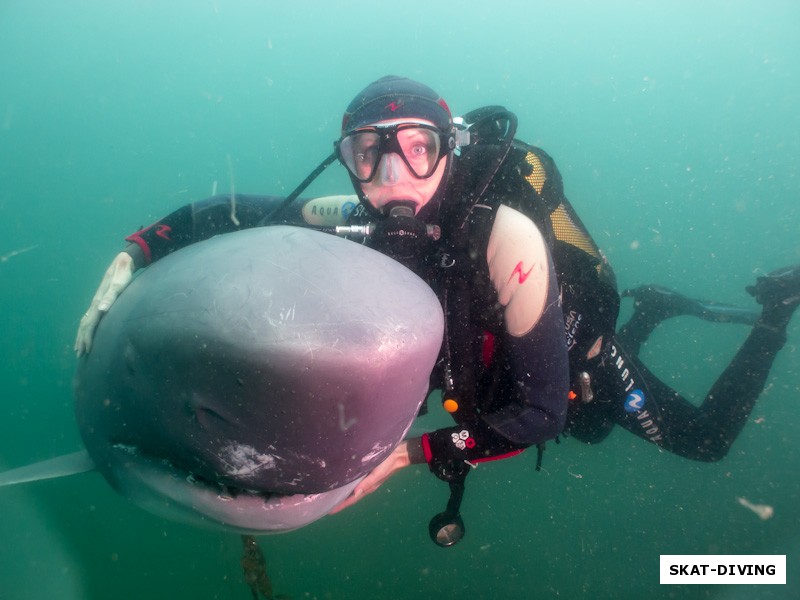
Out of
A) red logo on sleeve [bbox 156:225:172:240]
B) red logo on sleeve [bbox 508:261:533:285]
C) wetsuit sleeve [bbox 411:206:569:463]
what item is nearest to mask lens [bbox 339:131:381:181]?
wetsuit sleeve [bbox 411:206:569:463]

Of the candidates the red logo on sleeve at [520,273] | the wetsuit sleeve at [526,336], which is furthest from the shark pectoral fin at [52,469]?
the red logo on sleeve at [520,273]

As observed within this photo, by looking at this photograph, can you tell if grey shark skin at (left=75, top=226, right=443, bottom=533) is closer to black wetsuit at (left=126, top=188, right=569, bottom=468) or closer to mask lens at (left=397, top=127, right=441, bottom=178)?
black wetsuit at (left=126, top=188, right=569, bottom=468)

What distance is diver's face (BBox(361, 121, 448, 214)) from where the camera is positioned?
8.97 ft

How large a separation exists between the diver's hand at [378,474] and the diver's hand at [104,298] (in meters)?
1.56

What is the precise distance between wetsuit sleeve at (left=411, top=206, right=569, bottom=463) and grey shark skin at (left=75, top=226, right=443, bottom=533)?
1.21 m

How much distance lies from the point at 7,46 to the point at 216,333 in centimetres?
8251

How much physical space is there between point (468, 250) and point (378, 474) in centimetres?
157

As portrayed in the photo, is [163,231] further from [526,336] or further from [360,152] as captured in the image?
[526,336]

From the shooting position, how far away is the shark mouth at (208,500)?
1337mm

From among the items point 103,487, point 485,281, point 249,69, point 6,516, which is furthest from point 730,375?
point 249,69

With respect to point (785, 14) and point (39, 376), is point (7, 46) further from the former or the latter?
point (785, 14)

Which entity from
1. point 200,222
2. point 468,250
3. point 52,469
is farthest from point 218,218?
point 468,250

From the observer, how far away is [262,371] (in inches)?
40.5

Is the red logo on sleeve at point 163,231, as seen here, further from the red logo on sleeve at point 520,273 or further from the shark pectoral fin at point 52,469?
the red logo on sleeve at point 520,273
